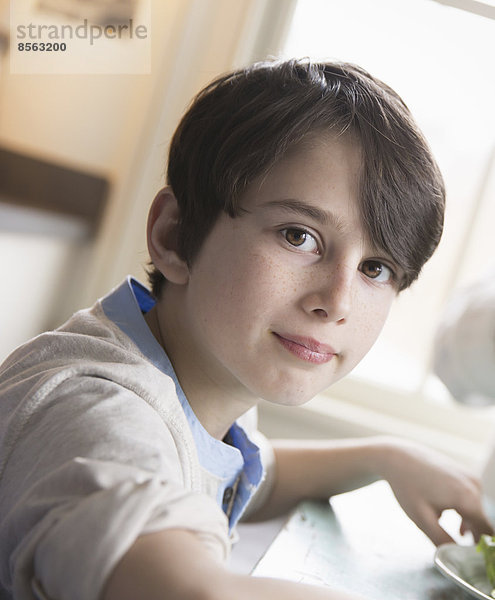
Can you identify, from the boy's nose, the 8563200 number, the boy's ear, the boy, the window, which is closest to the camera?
the boy

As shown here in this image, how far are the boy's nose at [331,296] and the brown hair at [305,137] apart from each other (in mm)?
56

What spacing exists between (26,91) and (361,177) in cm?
94

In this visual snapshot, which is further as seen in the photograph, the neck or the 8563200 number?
the 8563200 number

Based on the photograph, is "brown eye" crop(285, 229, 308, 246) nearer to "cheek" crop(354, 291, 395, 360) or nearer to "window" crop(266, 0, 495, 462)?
"cheek" crop(354, 291, 395, 360)

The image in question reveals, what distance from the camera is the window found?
1562 millimetres

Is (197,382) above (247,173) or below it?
below

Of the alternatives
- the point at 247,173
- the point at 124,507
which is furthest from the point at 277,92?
the point at 124,507

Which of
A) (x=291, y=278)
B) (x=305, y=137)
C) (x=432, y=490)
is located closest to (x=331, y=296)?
(x=291, y=278)

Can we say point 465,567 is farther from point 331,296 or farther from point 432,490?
point 331,296

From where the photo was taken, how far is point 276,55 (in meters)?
1.46

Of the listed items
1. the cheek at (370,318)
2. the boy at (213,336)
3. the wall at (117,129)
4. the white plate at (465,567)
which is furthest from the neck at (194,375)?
the wall at (117,129)

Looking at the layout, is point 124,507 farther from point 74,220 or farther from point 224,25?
point 224,25

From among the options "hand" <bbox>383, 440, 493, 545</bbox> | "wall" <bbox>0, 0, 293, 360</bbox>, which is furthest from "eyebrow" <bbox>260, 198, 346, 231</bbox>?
"wall" <bbox>0, 0, 293, 360</bbox>

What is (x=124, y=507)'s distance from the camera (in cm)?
39
